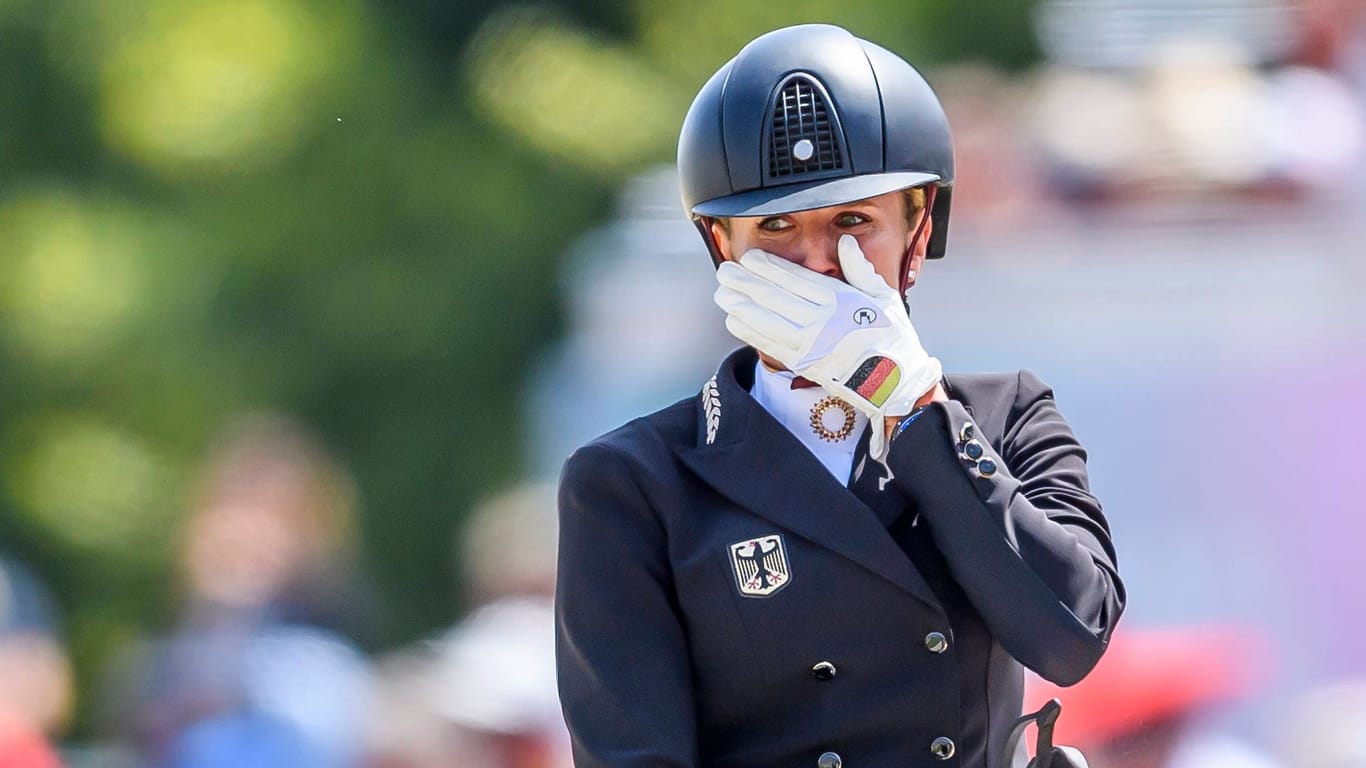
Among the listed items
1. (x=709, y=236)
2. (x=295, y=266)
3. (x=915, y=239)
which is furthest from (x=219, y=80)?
(x=915, y=239)

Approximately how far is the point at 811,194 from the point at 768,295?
0.14m

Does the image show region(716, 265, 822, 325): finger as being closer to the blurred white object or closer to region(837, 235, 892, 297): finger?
region(837, 235, 892, 297): finger

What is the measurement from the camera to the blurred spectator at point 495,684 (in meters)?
6.42

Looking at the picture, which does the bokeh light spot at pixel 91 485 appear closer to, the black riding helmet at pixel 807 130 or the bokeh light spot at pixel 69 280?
the bokeh light spot at pixel 69 280

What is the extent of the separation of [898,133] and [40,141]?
7443 mm

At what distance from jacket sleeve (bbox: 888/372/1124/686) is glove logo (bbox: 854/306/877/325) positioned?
0.41 feet

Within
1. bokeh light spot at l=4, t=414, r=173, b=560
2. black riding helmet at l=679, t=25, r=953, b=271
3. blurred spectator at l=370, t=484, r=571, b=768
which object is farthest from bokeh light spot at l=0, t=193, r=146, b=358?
black riding helmet at l=679, t=25, r=953, b=271

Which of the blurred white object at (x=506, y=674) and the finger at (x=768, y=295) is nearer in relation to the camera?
the finger at (x=768, y=295)

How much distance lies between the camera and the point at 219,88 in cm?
931

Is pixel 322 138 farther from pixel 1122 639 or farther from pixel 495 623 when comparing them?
pixel 1122 639

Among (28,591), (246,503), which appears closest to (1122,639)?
(246,503)

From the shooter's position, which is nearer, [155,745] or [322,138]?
[155,745]

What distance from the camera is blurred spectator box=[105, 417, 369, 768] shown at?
20.3 feet

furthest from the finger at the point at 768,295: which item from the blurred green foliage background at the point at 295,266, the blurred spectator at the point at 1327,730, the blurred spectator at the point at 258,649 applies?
the blurred green foliage background at the point at 295,266
